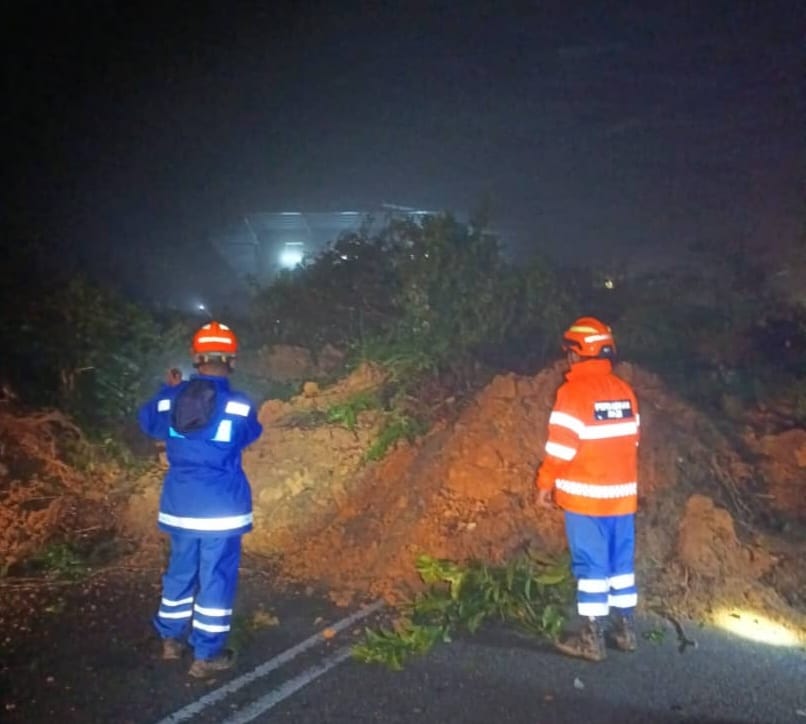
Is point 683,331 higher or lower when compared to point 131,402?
higher

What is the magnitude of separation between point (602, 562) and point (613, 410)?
91 centimetres

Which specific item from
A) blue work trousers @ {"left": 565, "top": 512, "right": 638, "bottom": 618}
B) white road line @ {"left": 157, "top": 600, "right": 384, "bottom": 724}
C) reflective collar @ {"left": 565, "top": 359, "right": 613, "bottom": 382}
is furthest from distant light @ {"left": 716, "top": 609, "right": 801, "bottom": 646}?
white road line @ {"left": 157, "top": 600, "right": 384, "bottom": 724}

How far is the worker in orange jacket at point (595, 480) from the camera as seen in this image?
17.9 ft

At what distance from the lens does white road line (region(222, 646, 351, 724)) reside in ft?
15.2

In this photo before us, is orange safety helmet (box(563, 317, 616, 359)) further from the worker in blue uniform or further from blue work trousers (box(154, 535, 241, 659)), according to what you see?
blue work trousers (box(154, 535, 241, 659))

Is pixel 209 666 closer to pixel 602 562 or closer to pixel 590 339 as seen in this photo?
pixel 602 562

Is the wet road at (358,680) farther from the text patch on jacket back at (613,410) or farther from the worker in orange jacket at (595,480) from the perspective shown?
the text patch on jacket back at (613,410)

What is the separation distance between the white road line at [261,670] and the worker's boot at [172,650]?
450mm

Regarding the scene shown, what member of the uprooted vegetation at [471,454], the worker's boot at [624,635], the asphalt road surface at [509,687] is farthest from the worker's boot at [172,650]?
the worker's boot at [624,635]

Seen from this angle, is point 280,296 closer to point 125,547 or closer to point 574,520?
point 125,547

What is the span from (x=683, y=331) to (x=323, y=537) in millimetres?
7285

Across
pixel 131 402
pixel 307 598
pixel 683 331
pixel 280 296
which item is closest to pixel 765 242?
pixel 683 331

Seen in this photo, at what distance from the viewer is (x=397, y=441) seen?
8664mm

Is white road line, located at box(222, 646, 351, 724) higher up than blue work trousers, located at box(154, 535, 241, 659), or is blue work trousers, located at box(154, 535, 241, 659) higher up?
blue work trousers, located at box(154, 535, 241, 659)
